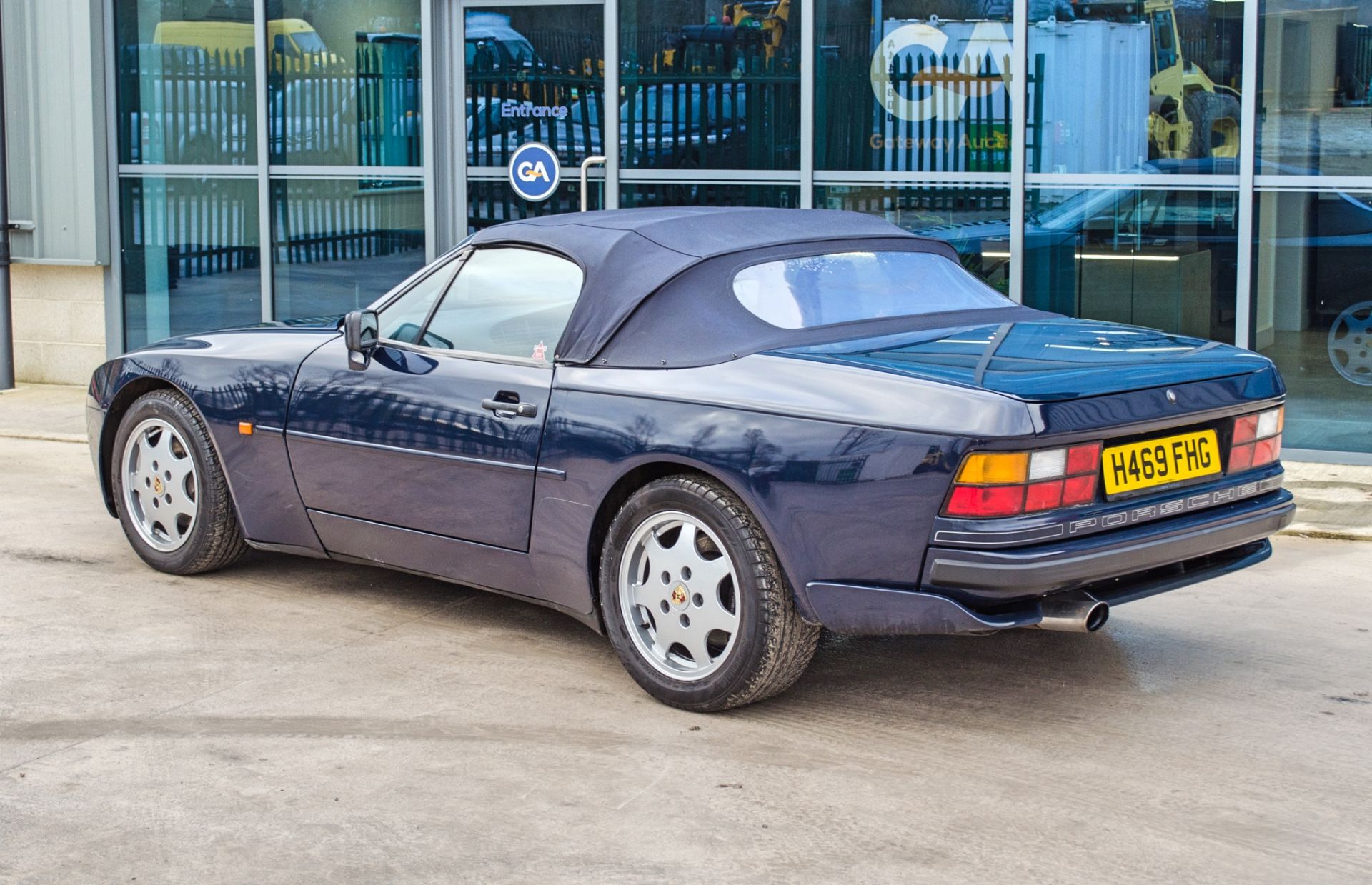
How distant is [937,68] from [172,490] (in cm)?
561

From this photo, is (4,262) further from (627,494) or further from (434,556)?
(627,494)

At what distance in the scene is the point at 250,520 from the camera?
6352mm

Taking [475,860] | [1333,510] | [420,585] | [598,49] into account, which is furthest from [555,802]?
[598,49]

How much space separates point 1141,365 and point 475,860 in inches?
91.5

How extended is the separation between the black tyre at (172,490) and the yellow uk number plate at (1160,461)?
3441mm

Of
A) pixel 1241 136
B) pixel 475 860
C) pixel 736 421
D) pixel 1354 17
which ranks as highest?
pixel 1354 17

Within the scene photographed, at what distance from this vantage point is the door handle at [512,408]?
17.4ft

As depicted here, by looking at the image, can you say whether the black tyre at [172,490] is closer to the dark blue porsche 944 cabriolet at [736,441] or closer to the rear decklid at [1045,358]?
the dark blue porsche 944 cabriolet at [736,441]

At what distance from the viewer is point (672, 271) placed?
17.3ft

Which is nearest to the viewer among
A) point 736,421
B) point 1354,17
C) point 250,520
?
point 736,421

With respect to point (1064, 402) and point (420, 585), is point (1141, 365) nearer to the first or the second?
point (1064, 402)

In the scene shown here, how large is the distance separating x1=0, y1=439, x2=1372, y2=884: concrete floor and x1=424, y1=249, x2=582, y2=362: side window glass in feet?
3.37

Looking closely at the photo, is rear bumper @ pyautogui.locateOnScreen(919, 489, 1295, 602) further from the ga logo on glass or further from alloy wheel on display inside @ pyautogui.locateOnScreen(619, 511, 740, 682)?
the ga logo on glass

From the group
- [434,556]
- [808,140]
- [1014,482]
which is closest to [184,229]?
[808,140]
